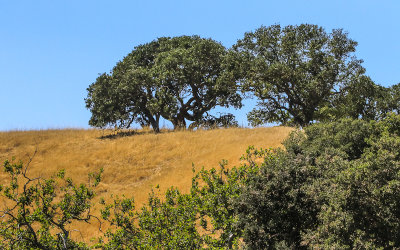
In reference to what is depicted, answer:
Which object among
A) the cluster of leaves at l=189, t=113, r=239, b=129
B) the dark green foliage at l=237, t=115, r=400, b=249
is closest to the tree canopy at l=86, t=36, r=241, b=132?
the cluster of leaves at l=189, t=113, r=239, b=129

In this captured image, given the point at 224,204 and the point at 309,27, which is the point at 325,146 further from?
the point at 309,27

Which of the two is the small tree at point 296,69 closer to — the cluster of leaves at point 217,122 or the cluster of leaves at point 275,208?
the cluster of leaves at point 217,122

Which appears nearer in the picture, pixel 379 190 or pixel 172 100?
pixel 379 190

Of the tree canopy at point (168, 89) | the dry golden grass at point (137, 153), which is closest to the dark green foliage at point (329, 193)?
the dry golden grass at point (137, 153)

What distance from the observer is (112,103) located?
50.2 m

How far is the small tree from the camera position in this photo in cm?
4216

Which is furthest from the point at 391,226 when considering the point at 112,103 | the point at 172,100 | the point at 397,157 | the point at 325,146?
the point at 112,103

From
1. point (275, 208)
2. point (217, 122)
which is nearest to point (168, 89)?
point (217, 122)

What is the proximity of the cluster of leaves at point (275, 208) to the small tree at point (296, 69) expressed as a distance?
2030 cm

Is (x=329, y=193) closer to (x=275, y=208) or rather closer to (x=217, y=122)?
(x=275, y=208)

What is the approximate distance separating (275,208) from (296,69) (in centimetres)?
2542

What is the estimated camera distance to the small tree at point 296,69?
4216cm

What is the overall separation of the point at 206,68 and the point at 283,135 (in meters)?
15.7

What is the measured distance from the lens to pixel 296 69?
42906 millimetres
